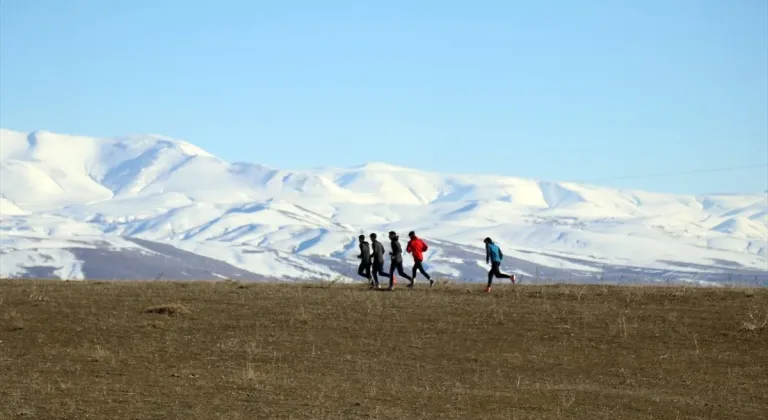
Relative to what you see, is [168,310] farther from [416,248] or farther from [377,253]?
[416,248]

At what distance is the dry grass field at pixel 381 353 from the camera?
2048 cm

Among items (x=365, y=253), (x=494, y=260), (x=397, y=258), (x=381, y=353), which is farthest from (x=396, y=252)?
(x=381, y=353)

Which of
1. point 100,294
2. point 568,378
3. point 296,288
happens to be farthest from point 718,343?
point 100,294

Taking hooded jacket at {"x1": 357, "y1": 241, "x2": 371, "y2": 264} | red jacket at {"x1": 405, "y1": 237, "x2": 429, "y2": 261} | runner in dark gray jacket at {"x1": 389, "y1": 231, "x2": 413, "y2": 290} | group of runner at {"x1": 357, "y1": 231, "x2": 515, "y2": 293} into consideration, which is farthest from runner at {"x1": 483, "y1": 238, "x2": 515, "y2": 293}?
hooded jacket at {"x1": 357, "y1": 241, "x2": 371, "y2": 264}

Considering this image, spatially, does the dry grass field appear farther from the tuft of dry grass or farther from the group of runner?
the group of runner

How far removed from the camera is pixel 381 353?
25203 mm

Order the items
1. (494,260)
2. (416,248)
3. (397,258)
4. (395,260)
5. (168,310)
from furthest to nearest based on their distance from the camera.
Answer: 1. (397,258)
2. (395,260)
3. (416,248)
4. (494,260)
5. (168,310)

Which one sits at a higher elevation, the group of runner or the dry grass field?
the group of runner

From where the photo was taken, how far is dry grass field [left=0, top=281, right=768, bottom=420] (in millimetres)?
20484

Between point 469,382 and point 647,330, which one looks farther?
point 647,330

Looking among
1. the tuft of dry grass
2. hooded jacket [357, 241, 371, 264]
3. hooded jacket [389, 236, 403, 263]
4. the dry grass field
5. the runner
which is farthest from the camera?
hooded jacket [357, 241, 371, 264]

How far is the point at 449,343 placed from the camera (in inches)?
1031

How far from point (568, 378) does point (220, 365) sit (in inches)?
269

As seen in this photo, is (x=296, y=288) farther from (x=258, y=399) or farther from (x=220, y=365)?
(x=258, y=399)
